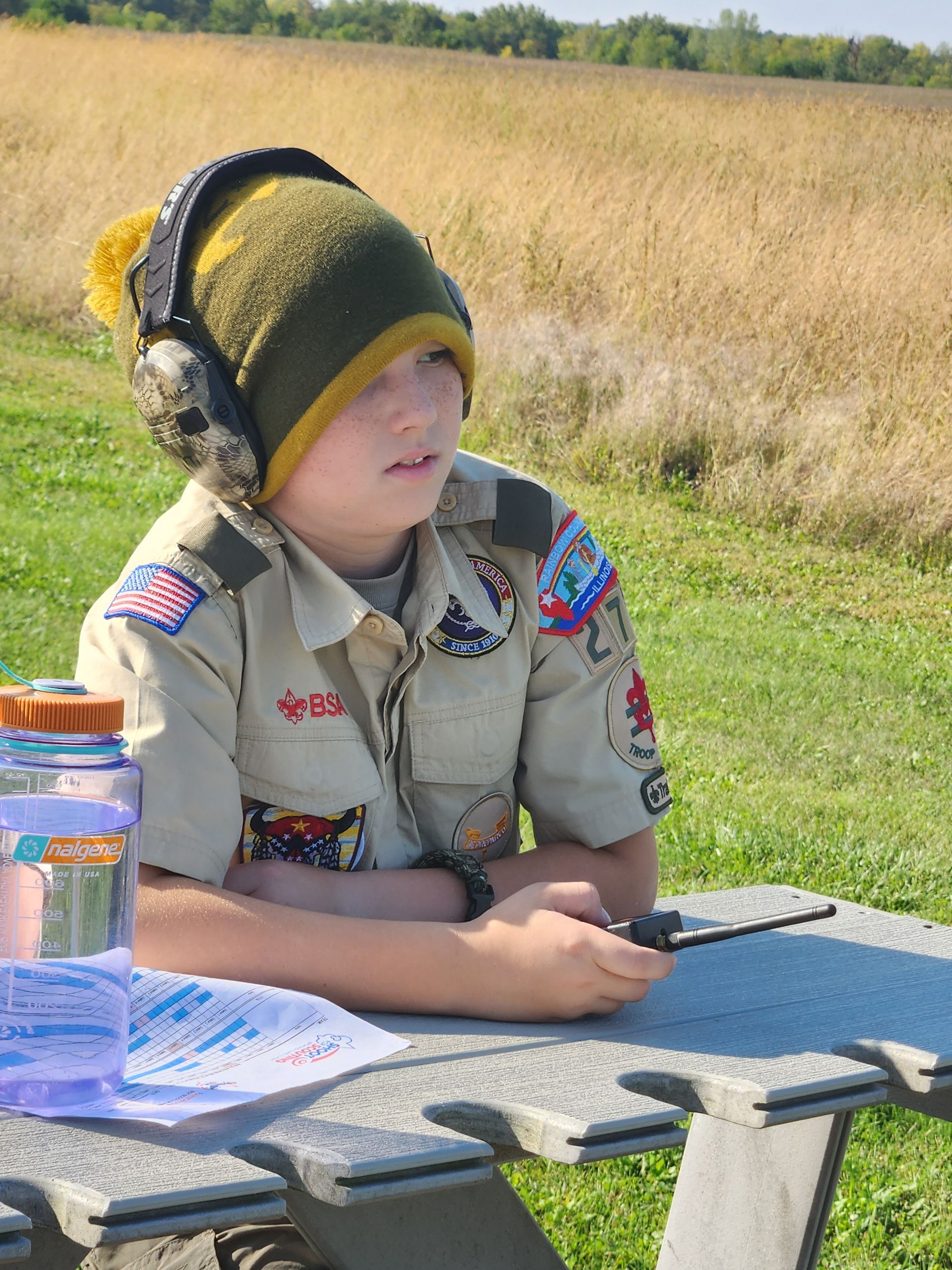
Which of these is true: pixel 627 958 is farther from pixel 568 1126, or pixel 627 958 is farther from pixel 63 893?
pixel 63 893

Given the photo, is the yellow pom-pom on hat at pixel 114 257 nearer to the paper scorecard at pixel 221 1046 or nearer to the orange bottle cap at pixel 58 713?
the orange bottle cap at pixel 58 713

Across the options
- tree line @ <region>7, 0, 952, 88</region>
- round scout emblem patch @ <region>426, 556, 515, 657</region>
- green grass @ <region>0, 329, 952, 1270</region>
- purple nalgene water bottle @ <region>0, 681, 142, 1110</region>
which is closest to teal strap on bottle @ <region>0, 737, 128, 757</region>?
purple nalgene water bottle @ <region>0, 681, 142, 1110</region>

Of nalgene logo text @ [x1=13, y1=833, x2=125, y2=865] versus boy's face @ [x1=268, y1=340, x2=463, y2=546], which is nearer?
nalgene logo text @ [x1=13, y1=833, x2=125, y2=865]

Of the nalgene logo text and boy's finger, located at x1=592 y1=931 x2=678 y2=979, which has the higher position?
the nalgene logo text

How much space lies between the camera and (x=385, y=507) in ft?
6.36

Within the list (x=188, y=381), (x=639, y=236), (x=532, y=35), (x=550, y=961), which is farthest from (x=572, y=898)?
(x=532, y=35)

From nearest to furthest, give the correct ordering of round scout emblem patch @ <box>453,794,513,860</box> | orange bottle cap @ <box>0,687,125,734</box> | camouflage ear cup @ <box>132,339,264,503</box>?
orange bottle cap @ <box>0,687,125,734</box> < camouflage ear cup @ <box>132,339,264,503</box> < round scout emblem patch @ <box>453,794,513,860</box>

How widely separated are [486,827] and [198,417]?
2.51 feet

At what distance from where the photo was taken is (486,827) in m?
2.23

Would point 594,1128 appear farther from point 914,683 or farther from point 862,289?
point 862,289

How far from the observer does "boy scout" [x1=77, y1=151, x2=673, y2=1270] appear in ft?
5.92

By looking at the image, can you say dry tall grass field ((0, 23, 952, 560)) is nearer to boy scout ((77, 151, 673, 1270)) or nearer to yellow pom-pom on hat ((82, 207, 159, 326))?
boy scout ((77, 151, 673, 1270))

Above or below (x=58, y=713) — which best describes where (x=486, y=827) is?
below

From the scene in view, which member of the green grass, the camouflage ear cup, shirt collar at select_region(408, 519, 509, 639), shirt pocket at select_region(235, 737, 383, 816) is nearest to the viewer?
the camouflage ear cup
